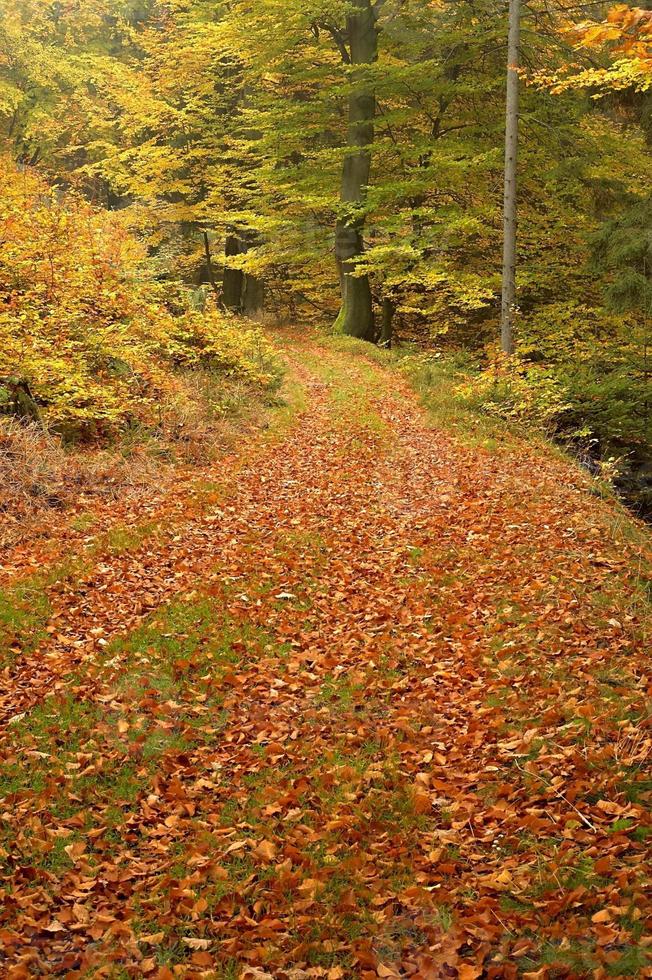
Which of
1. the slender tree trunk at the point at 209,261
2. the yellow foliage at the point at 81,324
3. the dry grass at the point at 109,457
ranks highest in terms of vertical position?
the slender tree trunk at the point at 209,261

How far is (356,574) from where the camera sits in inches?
327

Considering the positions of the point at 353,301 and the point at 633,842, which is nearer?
the point at 633,842

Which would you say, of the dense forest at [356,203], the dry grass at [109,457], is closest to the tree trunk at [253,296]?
the dense forest at [356,203]

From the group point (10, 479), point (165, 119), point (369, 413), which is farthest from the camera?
point (165, 119)

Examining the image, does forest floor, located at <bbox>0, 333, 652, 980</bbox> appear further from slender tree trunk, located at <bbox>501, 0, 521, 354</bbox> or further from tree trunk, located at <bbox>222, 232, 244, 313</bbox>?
tree trunk, located at <bbox>222, 232, 244, 313</bbox>

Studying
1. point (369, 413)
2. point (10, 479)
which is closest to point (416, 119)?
point (369, 413)

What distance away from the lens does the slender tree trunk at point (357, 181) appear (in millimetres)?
21703

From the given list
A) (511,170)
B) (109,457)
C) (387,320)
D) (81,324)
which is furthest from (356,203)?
(109,457)

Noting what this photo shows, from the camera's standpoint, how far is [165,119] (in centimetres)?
2683

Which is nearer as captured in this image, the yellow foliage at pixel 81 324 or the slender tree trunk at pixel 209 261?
the yellow foliage at pixel 81 324

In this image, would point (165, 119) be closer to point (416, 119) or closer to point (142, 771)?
point (416, 119)

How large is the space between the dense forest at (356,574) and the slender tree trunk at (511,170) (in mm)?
83

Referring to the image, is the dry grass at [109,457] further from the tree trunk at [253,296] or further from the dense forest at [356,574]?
the tree trunk at [253,296]

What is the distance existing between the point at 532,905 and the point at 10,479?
7.51 meters
